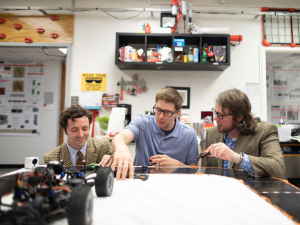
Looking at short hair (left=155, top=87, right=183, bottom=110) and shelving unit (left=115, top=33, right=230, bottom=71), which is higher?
shelving unit (left=115, top=33, right=230, bottom=71)

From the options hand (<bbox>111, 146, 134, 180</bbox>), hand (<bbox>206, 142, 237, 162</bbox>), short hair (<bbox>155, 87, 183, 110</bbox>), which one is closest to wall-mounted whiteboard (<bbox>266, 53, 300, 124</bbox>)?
short hair (<bbox>155, 87, 183, 110</bbox>)

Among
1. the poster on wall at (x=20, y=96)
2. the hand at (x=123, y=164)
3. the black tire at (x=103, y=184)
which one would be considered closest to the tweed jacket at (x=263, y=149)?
the hand at (x=123, y=164)

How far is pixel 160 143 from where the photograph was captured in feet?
4.62

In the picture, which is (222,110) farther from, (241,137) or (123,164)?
(123,164)

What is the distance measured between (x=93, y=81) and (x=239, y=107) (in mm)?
2096

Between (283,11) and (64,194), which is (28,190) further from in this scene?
(283,11)

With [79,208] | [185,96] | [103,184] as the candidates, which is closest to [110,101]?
[185,96]

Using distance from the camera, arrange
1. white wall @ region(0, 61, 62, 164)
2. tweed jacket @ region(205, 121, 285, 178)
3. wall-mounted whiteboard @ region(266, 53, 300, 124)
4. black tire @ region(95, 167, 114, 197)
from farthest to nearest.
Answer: white wall @ region(0, 61, 62, 164)
wall-mounted whiteboard @ region(266, 53, 300, 124)
tweed jacket @ region(205, 121, 285, 178)
black tire @ region(95, 167, 114, 197)

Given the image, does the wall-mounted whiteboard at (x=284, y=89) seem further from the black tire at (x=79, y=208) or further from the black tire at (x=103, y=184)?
the black tire at (x=79, y=208)

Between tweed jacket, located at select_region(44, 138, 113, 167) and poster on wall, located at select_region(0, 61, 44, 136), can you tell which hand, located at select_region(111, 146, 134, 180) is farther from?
poster on wall, located at select_region(0, 61, 44, 136)

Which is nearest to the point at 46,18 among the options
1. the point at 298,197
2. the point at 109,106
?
the point at 109,106

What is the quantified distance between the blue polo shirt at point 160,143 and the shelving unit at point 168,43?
1210 mm

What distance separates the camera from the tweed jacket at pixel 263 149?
2.99 ft

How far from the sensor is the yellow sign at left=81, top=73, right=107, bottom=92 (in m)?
2.72
